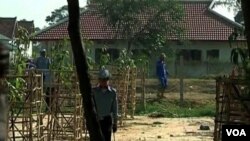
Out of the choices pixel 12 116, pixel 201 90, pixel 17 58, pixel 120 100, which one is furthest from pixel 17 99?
pixel 201 90

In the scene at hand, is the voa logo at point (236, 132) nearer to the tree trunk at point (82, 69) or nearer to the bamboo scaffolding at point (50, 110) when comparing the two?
the tree trunk at point (82, 69)

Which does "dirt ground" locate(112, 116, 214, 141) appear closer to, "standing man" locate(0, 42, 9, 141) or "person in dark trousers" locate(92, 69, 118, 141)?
"person in dark trousers" locate(92, 69, 118, 141)

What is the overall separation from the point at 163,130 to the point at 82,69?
35.2ft

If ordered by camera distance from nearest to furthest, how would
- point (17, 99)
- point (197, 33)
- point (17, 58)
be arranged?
point (17, 99)
point (17, 58)
point (197, 33)

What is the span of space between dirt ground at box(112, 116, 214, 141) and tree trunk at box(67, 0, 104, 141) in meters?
7.26

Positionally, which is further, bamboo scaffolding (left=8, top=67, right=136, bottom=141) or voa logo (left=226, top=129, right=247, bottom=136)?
bamboo scaffolding (left=8, top=67, right=136, bottom=141)

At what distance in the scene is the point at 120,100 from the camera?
16281mm

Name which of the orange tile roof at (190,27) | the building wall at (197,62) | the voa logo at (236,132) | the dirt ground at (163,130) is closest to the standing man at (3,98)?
the voa logo at (236,132)

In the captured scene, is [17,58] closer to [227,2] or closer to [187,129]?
[187,129]

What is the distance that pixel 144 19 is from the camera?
1487 inches

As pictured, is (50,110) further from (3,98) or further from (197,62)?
(197,62)

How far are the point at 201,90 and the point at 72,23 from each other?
25.6 meters

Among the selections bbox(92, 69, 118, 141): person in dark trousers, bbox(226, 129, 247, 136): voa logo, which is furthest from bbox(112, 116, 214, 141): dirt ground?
bbox(226, 129, 247, 136): voa logo

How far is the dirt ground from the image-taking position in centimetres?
1383
